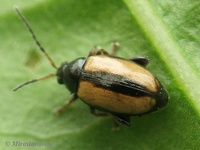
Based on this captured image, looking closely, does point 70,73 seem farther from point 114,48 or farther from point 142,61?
point 142,61

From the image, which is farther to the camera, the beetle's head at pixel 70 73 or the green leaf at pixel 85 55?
the beetle's head at pixel 70 73

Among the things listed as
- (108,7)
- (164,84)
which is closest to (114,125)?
(164,84)

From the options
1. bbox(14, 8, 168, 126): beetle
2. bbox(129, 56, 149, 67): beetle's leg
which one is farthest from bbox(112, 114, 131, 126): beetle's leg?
bbox(129, 56, 149, 67): beetle's leg

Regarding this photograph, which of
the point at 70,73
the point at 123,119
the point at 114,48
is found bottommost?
the point at 123,119

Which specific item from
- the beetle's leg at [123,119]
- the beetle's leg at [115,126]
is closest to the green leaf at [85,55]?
the beetle's leg at [115,126]

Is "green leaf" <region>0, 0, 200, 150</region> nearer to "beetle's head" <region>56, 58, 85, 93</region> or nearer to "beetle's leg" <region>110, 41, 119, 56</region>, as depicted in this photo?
"beetle's leg" <region>110, 41, 119, 56</region>

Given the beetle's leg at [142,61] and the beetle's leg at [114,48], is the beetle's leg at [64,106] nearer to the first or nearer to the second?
the beetle's leg at [114,48]

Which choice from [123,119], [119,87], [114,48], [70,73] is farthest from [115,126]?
[114,48]
